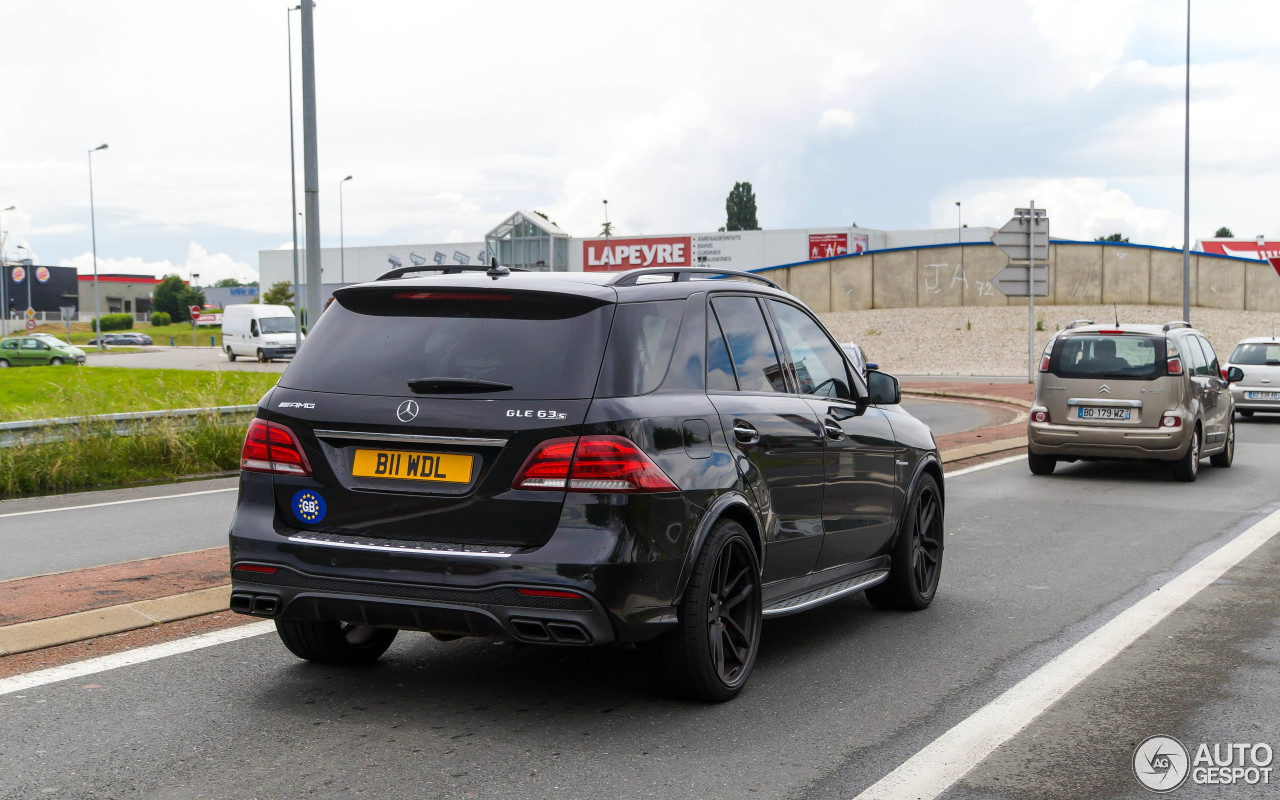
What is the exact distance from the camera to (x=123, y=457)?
46.1 ft

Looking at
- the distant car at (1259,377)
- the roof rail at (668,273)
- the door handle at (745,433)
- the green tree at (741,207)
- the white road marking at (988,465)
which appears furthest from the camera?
the green tree at (741,207)

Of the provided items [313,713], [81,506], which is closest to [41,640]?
[313,713]

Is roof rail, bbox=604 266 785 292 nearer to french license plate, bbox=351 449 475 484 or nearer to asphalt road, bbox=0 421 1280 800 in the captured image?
french license plate, bbox=351 449 475 484

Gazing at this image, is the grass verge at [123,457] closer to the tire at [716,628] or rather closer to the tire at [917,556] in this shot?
the tire at [917,556]

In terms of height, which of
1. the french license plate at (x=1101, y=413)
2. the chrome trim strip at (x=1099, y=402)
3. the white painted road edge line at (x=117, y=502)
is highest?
the chrome trim strip at (x=1099, y=402)

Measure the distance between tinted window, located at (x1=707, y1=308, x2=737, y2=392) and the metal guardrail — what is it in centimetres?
901

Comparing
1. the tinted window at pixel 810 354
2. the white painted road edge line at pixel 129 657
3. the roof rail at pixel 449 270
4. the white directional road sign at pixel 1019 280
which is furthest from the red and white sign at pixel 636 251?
the roof rail at pixel 449 270

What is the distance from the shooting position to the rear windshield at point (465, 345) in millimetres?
4777

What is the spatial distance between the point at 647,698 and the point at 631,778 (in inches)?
39.0

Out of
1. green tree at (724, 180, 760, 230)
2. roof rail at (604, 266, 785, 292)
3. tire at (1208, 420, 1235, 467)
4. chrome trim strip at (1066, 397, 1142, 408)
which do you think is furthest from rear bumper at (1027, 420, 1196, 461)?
green tree at (724, 180, 760, 230)

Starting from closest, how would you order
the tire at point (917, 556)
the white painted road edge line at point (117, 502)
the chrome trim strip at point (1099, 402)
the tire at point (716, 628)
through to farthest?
the tire at point (716, 628) → the tire at point (917, 556) → the white painted road edge line at point (117, 502) → the chrome trim strip at point (1099, 402)

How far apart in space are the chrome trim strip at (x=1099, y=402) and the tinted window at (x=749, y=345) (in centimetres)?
925

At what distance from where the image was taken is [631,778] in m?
4.25

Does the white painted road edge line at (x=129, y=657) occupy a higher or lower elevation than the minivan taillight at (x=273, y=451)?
lower
